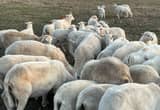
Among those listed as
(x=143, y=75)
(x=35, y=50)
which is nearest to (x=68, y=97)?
(x=143, y=75)

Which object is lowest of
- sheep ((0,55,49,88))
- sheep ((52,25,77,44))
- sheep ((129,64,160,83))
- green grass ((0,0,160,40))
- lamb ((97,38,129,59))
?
green grass ((0,0,160,40))

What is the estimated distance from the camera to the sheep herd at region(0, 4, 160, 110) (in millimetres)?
6809

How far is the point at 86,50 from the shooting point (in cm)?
1077

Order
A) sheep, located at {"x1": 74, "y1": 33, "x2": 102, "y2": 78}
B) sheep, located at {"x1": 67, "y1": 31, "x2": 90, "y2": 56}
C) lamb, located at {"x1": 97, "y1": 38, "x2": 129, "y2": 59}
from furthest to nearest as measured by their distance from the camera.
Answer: sheep, located at {"x1": 67, "y1": 31, "x2": 90, "y2": 56} < sheep, located at {"x1": 74, "y1": 33, "x2": 102, "y2": 78} < lamb, located at {"x1": 97, "y1": 38, "x2": 129, "y2": 59}

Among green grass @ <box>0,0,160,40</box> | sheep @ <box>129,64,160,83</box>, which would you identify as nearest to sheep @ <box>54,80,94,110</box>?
sheep @ <box>129,64,160,83</box>

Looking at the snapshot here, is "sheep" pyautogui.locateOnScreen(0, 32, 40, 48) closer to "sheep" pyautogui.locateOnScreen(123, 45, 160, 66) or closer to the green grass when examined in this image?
"sheep" pyautogui.locateOnScreen(123, 45, 160, 66)

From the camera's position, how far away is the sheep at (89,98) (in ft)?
22.5

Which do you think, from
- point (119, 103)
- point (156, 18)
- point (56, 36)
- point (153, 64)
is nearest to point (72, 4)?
point (156, 18)

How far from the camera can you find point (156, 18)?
18.8 metres

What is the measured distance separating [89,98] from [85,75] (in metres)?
1.53

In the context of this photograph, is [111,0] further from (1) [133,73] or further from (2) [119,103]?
(2) [119,103]

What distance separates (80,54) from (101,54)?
487mm

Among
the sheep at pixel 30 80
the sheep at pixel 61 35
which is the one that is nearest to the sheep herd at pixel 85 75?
the sheep at pixel 30 80

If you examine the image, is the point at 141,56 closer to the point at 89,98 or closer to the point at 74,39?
the point at 74,39
